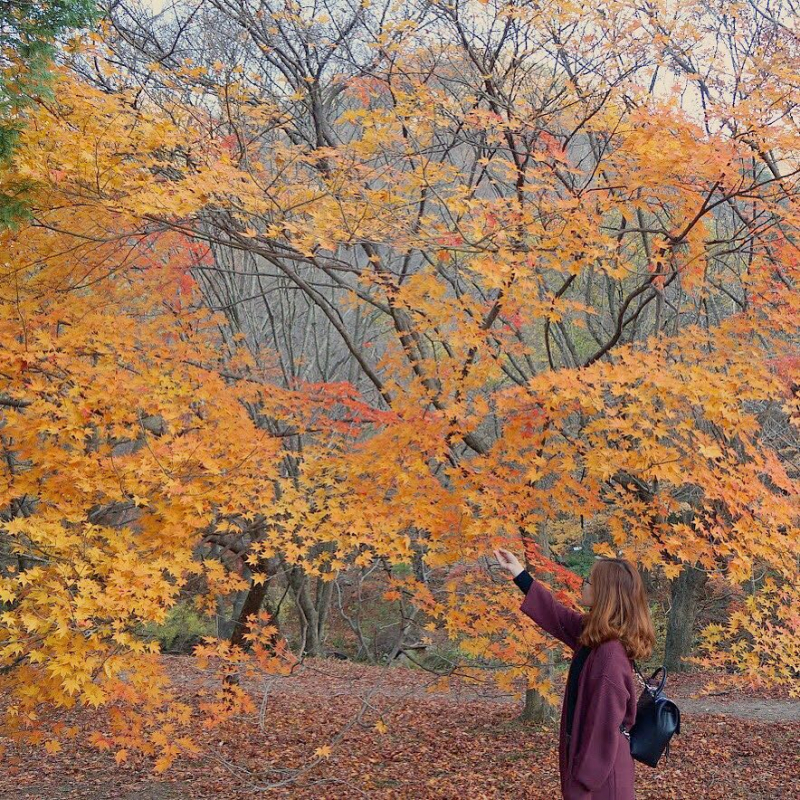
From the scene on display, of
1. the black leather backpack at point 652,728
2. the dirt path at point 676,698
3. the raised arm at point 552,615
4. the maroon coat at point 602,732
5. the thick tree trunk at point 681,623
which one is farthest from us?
the thick tree trunk at point 681,623

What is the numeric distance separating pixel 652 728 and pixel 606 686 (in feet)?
1.06

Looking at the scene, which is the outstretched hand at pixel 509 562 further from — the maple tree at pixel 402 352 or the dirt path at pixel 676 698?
the dirt path at pixel 676 698

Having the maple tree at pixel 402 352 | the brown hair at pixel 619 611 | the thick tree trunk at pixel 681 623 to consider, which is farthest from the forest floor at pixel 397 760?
the brown hair at pixel 619 611

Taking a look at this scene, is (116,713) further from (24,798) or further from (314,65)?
(314,65)

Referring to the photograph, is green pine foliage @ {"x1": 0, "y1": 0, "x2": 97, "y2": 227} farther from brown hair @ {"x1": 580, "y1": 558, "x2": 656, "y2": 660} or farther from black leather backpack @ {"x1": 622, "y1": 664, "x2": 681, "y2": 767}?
black leather backpack @ {"x1": 622, "y1": 664, "x2": 681, "y2": 767}

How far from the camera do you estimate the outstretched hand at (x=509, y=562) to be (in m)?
3.15

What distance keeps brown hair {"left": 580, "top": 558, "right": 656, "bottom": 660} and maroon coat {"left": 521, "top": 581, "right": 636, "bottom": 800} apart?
0.04 m

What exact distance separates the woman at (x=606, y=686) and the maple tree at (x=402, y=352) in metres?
2.31

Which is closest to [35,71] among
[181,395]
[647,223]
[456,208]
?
[181,395]

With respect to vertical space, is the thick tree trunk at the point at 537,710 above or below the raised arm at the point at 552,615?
below

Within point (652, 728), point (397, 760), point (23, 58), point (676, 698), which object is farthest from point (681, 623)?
point (23, 58)

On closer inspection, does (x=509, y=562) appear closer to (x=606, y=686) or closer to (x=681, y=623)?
(x=606, y=686)

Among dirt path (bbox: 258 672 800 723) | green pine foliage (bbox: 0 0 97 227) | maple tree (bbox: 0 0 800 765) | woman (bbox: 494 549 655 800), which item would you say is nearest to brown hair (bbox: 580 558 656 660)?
woman (bbox: 494 549 655 800)

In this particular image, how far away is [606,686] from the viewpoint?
2.56m
